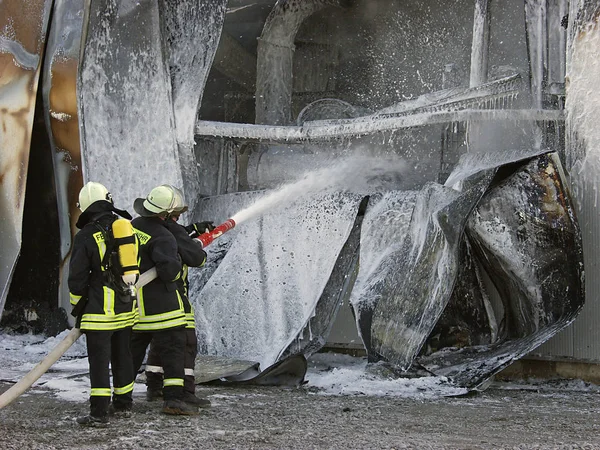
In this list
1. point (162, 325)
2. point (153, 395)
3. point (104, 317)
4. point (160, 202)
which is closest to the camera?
point (104, 317)

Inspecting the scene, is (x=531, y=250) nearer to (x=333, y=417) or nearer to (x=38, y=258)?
(x=333, y=417)

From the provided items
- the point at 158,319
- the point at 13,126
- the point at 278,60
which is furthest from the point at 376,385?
the point at 278,60

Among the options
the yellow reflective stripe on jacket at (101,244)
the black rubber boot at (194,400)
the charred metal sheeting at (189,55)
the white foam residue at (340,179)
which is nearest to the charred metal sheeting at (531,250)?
the white foam residue at (340,179)

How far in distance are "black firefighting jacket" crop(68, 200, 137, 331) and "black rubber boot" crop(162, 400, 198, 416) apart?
44 cm

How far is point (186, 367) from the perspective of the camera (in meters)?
4.77

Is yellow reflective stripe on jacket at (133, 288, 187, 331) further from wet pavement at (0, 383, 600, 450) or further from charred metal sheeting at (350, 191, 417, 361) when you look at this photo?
charred metal sheeting at (350, 191, 417, 361)

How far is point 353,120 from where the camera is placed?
6816mm

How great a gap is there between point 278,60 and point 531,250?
3.22 metres

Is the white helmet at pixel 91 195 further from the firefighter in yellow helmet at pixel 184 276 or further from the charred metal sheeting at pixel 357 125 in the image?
the charred metal sheeting at pixel 357 125

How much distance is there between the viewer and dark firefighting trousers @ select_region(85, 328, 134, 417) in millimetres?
4312

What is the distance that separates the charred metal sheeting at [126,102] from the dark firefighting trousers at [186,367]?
2.05m

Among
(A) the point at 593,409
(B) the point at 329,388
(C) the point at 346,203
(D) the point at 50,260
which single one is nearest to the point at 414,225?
(C) the point at 346,203

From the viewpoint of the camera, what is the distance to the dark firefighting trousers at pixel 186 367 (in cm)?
471

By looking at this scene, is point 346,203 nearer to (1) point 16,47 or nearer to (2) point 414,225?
(2) point 414,225
